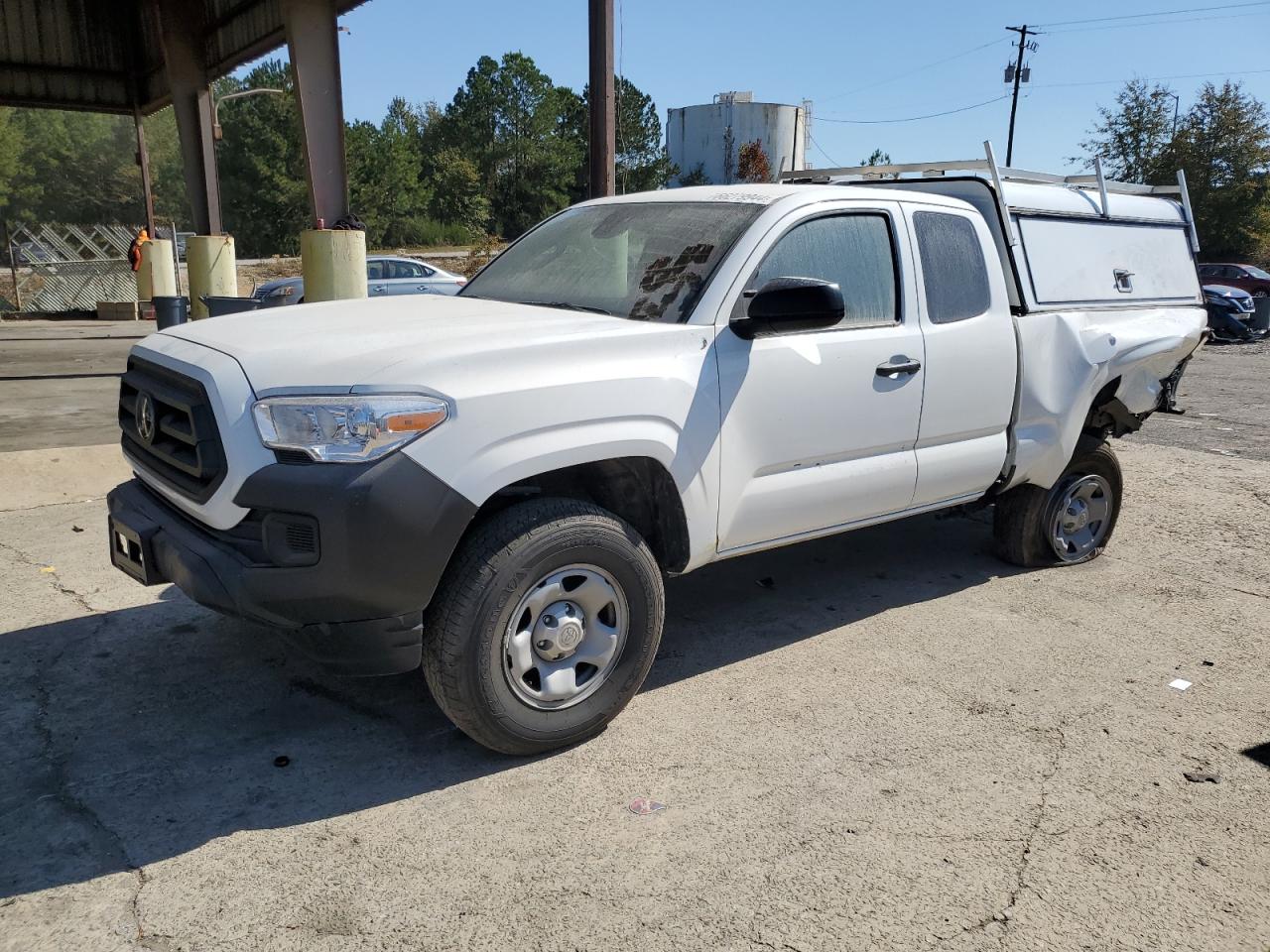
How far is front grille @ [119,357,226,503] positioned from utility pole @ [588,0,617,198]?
5.18 m

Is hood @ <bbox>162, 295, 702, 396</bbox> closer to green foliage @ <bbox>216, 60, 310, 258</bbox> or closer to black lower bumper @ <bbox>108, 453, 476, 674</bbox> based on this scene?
black lower bumper @ <bbox>108, 453, 476, 674</bbox>

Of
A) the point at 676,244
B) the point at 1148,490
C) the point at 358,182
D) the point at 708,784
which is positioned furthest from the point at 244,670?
the point at 358,182

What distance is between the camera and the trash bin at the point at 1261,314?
23458 millimetres

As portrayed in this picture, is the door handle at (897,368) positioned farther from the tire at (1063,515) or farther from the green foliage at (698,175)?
the green foliage at (698,175)

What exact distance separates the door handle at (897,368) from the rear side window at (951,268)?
31 cm

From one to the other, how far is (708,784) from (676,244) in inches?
81.9

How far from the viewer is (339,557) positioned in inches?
114

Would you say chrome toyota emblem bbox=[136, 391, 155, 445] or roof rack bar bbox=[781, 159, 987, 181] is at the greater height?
roof rack bar bbox=[781, 159, 987, 181]

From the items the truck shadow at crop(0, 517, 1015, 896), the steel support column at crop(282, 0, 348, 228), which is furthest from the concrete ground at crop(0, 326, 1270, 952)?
the steel support column at crop(282, 0, 348, 228)

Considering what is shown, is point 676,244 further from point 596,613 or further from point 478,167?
point 478,167

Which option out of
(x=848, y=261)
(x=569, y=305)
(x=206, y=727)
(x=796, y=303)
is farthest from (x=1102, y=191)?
(x=206, y=727)

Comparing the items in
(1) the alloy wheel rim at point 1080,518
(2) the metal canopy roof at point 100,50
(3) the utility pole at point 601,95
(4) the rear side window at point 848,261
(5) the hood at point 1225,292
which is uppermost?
(2) the metal canopy roof at point 100,50

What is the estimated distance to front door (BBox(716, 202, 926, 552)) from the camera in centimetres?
381

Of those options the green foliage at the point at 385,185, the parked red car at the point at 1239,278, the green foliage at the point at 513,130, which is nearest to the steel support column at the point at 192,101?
the parked red car at the point at 1239,278
